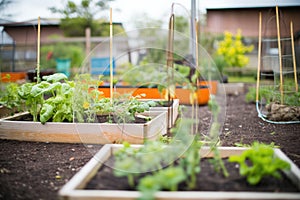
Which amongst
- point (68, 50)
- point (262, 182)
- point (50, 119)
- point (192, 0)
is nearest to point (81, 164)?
point (50, 119)

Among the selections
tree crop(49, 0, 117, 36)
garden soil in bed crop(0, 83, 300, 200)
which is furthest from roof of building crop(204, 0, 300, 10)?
garden soil in bed crop(0, 83, 300, 200)

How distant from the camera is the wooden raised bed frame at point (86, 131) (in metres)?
2.58

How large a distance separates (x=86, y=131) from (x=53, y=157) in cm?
39

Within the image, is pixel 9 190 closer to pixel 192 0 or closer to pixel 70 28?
pixel 192 0

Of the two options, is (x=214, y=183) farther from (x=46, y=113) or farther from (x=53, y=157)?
(x=46, y=113)

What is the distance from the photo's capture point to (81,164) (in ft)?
8.43

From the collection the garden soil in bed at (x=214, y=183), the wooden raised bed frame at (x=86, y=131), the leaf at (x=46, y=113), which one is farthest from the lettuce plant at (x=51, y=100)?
the garden soil in bed at (x=214, y=183)

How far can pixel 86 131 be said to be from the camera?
262cm

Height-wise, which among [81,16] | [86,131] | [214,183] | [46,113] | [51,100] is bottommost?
[214,183]

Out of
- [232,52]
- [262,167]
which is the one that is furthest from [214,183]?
[232,52]

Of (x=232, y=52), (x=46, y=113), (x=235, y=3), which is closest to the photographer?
(x=46, y=113)

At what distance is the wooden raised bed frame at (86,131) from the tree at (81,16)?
19.9 ft

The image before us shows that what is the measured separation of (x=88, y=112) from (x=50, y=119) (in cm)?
71

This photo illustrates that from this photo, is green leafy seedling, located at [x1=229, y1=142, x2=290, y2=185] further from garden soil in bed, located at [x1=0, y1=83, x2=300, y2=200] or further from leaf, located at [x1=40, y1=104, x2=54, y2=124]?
leaf, located at [x1=40, y1=104, x2=54, y2=124]
